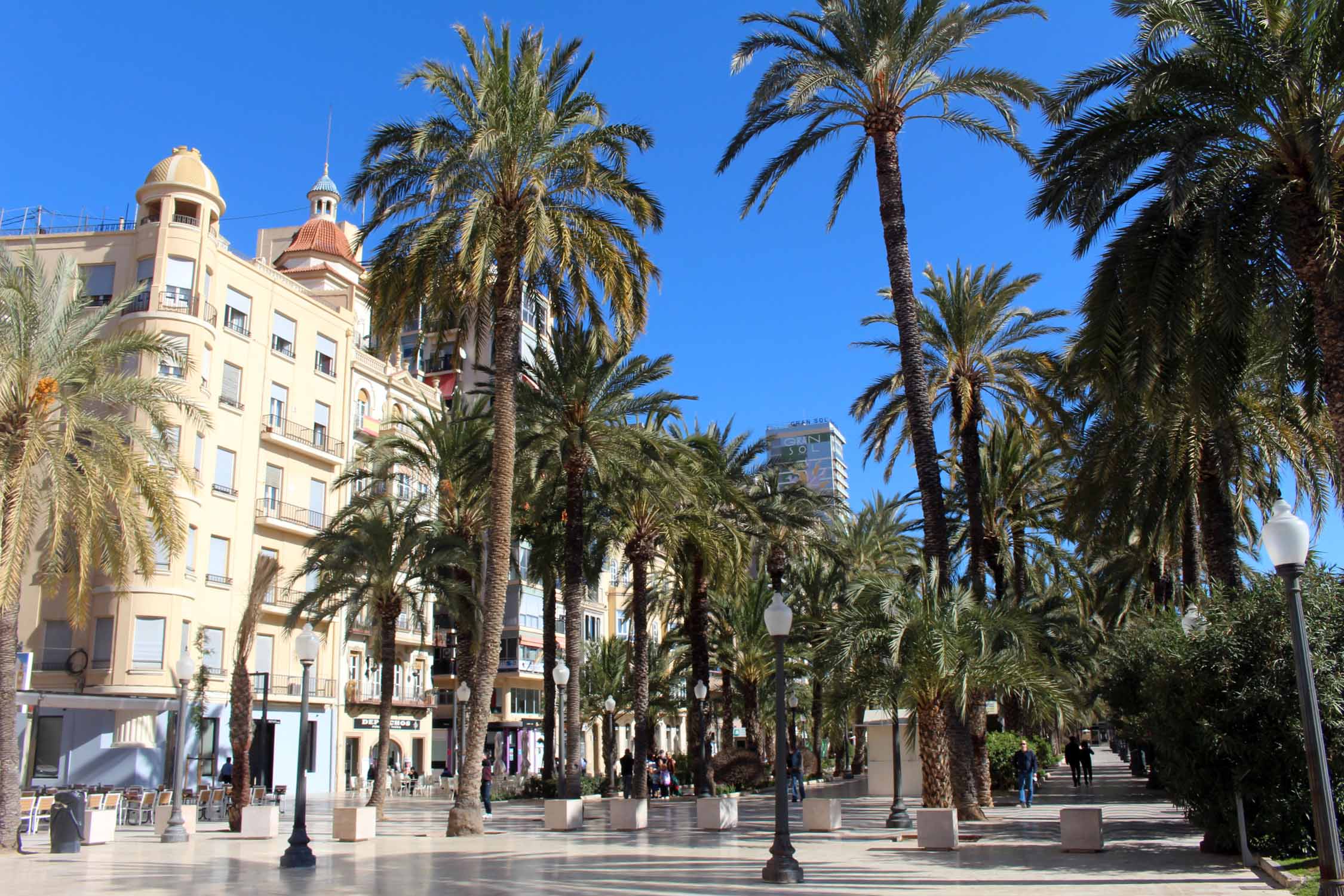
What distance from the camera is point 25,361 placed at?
770 inches

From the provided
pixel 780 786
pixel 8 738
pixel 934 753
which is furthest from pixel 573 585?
pixel 780 786

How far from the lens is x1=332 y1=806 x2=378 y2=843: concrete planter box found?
20812 mm

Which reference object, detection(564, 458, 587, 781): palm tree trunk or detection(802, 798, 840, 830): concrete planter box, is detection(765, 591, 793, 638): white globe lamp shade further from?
detection(564, 458, 587, 781): palm tree trunk

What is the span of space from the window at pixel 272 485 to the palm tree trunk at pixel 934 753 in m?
31.7

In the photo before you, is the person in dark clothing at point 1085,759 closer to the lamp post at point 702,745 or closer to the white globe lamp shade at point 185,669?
the lamp post at point 702,745

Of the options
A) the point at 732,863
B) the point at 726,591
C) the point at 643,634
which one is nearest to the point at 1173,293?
the point at 732,863

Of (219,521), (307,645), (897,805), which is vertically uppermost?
(219,521)

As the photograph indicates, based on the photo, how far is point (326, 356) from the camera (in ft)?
156

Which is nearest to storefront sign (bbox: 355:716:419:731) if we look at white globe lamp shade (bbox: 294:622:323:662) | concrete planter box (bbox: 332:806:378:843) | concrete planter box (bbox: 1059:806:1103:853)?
concrete planter box (bbox: 332:806:378:843)

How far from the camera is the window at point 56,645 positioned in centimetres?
3622

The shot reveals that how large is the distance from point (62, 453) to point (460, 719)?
27508 mm

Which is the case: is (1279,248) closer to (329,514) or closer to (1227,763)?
(1227,763)

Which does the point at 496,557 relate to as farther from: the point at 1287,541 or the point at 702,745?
the point at 1287,541

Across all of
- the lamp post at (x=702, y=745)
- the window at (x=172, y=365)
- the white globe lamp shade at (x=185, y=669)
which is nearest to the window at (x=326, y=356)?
the window at (x=172, y=365)
